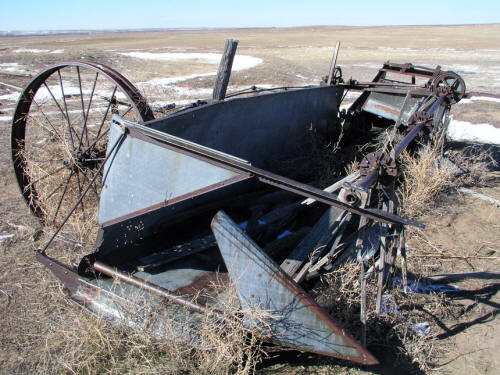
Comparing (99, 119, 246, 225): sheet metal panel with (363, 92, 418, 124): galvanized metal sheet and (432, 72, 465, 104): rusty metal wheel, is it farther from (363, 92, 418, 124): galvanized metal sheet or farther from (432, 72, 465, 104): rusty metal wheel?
(363, 92, 418, 124): galvanized metal sheet

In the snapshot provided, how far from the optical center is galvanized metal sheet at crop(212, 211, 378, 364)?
2402 millimetres

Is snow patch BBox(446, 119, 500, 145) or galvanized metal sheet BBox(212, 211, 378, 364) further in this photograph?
snow patch BBox(446, 119, 500, 145)

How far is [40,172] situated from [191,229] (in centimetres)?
196

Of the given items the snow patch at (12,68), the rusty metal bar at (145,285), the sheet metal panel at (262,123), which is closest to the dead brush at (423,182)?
the sheet metal panel at (262,123)

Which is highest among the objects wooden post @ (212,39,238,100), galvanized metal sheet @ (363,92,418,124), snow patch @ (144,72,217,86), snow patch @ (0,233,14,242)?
wooden post @ (212,39,238,100)

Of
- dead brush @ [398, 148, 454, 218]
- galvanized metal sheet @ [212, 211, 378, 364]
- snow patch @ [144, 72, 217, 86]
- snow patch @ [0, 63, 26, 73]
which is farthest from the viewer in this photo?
snow patch @ [0, 63, 26, 73]

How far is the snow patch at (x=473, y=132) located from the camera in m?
8.43

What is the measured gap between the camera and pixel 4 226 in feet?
15.2

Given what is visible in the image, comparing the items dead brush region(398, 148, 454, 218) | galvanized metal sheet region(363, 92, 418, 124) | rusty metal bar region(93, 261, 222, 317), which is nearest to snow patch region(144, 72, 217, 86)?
galvanized metal sheet region(363, 92, 418, 124)

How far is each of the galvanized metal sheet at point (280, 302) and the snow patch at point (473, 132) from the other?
7.14 metres

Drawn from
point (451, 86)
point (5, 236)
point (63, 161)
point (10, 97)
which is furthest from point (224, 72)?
point (10, 97)

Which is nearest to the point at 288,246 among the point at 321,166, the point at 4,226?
the point at 321,166

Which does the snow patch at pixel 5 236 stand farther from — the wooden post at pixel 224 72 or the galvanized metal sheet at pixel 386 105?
the galvanized metal sheet at pixel 386 105

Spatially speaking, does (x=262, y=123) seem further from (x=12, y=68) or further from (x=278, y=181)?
(x=12, y=68)
